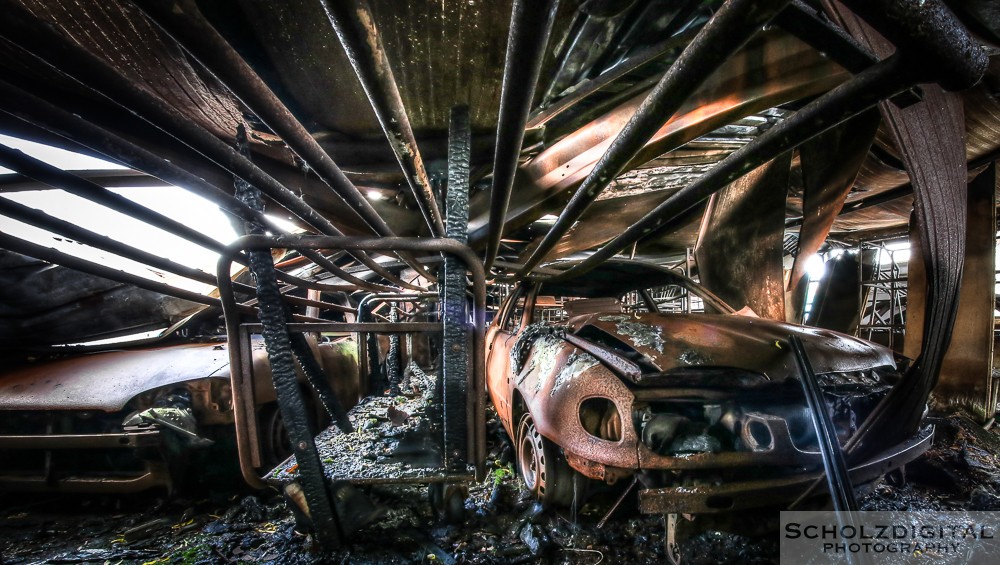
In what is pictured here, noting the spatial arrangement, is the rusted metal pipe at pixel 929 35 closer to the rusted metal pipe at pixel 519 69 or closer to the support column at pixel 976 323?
the rusted metal pipe at pixel 519 69

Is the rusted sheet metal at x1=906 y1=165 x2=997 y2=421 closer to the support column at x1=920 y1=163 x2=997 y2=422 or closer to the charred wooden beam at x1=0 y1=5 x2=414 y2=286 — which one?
the support column at x1=920 y1=163 x2=997 y2=422

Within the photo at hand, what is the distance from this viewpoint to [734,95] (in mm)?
1331

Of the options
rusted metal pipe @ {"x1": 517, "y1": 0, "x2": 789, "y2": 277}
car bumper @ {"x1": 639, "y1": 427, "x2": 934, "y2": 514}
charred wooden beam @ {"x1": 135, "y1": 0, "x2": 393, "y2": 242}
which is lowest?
car bumper @ {"x1": 639, "y1": 427, "x2": 934, "y2": 514}

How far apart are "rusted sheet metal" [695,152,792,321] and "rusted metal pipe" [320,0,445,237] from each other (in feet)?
9.94

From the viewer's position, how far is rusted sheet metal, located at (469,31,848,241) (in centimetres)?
123

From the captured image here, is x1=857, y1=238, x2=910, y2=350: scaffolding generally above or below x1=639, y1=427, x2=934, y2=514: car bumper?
above

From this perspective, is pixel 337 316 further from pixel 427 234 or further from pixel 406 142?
pixel 406 142

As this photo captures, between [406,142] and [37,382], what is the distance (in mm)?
3813

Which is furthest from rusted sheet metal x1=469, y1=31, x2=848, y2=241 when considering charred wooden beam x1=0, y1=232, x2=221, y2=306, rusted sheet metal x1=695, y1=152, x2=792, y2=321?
charred wooden beam x1=0, y1=232, x2=221, y2=306

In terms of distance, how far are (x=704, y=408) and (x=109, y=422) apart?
13.0ft

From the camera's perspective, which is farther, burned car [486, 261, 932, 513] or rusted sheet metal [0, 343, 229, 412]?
rusted sheet metal [0, 343, 229, 412]

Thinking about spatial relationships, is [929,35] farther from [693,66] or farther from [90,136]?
[90,136]

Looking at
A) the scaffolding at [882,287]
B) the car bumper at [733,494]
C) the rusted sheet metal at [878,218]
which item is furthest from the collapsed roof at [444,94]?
the scaffolding at [882,287]

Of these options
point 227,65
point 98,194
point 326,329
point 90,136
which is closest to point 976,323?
point 326,329
